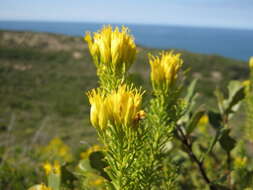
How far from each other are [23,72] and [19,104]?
12.5 m

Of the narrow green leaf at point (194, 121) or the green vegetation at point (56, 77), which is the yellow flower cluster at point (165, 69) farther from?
the green vegetation at point (56, 77)

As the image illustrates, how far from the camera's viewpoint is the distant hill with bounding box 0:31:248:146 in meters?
34.8

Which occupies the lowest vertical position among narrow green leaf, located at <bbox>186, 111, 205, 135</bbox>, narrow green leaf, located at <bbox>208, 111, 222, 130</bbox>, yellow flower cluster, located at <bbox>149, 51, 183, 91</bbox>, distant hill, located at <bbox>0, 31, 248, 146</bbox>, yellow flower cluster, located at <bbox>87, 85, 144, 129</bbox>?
distant hill, located at <bbox>0, 31, 248, 146</bbox>

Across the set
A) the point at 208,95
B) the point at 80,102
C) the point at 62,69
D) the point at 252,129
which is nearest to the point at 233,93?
the point at 252,129

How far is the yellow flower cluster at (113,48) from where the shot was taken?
42.7 inches

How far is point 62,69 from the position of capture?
55.1 metres

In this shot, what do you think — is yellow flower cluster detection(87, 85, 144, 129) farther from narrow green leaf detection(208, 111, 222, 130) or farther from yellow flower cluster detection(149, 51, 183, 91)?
narrow green leaf detection(208, 111, 222, 130)

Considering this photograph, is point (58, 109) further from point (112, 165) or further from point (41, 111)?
point (112, 165)

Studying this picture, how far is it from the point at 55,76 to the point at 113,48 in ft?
170

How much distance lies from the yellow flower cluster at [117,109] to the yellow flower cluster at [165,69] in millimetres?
267

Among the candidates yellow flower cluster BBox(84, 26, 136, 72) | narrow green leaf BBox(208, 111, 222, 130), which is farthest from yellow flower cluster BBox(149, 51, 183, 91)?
narrow green leaf BBox(208, 111, 222, 130)

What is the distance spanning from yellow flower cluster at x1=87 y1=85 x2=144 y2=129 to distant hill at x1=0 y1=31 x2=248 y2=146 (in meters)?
23.5

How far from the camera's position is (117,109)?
2.87ft

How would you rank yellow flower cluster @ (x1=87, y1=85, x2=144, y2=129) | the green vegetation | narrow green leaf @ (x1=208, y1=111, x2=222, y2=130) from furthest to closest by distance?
the green vegetation
narrow green leaf @ (x1=208, y1=111, x2=222, y2=130)
yellow flower cluster @ (x1=87, y1=85, x2=144, y2=129)
